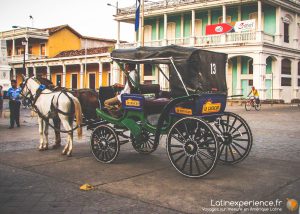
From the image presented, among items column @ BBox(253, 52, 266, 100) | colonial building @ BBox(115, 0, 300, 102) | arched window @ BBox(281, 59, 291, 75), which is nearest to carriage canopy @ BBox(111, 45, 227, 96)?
column @ BBox(253, 52, 266, 100)

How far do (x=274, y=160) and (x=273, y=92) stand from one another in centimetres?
2271

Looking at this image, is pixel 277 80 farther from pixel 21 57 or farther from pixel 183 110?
pixel 21 57

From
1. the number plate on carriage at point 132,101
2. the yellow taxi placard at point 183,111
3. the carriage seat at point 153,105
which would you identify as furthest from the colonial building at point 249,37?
the yellow taxi placard at point 183,111

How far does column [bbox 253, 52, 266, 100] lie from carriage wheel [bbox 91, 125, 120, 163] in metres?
22.1

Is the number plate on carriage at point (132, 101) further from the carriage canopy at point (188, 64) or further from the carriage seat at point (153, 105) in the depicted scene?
the carriage canopy at point (188, 64)

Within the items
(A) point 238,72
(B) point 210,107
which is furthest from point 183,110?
(A) point 238,72

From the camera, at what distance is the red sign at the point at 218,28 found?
93.8 ft

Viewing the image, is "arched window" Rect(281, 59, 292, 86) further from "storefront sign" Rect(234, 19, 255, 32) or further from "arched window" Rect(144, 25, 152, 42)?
"arched window" Rect(144, 25, 152, 42)

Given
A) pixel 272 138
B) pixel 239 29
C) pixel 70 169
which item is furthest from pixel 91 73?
pixel 70 169

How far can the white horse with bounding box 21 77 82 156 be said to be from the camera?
779cm

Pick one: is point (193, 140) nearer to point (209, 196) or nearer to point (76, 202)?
point (209, 196)

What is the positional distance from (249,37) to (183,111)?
2328 centimetres

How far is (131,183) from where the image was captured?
5.57m

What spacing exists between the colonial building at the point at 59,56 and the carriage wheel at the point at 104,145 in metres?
33.4
